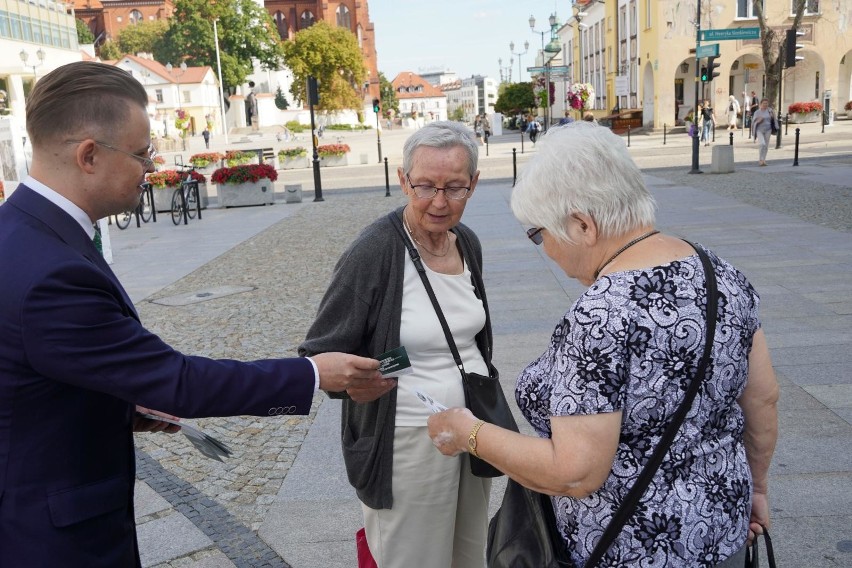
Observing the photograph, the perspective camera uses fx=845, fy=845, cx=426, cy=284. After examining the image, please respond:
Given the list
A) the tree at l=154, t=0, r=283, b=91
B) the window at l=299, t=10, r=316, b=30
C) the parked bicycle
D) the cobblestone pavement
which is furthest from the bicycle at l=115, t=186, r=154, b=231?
the window at l=299, t=10, r=316, b=30

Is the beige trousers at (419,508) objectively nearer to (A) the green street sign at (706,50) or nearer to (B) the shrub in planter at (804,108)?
(A) the green street sign at (706,50)

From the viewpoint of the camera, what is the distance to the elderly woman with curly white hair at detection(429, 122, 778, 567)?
1854 millimetres

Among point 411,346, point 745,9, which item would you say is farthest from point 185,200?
point 745,9

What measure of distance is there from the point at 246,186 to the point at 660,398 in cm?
2021

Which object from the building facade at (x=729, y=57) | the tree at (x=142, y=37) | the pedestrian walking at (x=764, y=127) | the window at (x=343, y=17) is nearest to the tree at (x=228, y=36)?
the tree at (x=142, y=37)

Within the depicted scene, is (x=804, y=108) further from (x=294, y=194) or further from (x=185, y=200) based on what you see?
(x=185, y=200)

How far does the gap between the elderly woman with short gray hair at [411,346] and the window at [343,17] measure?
117266mm

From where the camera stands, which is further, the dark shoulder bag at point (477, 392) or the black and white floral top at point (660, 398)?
the dark shoulder bag at point (477, 392)

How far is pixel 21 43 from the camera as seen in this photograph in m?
67.4

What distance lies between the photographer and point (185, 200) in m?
17.9

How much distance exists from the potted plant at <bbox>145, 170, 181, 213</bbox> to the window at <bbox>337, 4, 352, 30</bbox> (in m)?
99.7

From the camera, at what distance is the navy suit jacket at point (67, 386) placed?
1.76 metres

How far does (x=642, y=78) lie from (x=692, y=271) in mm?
53282

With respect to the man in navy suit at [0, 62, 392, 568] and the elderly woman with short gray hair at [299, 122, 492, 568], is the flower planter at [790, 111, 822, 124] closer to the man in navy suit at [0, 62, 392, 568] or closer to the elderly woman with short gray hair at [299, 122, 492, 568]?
the elderly woman with short gray hair at [299, 122, 492, 568]
